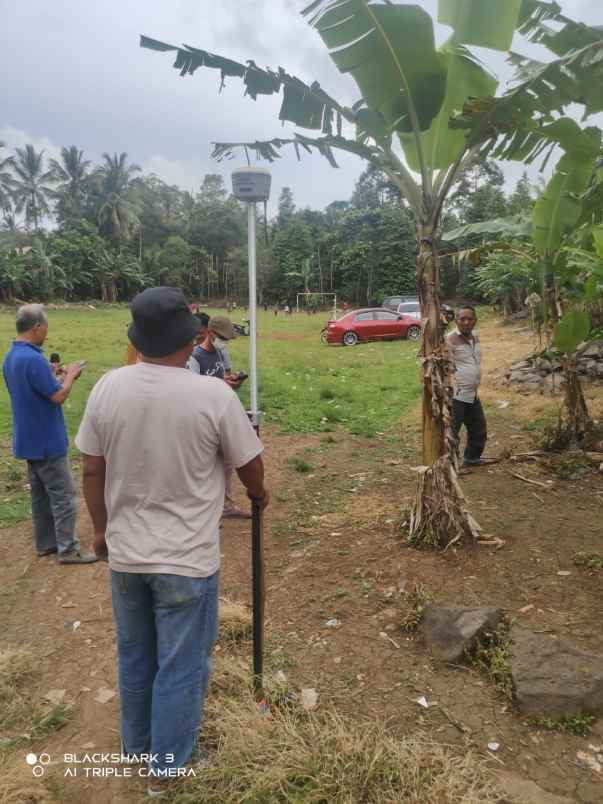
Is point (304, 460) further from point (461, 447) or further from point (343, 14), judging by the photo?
point (343, 14)

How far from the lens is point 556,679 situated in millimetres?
2604

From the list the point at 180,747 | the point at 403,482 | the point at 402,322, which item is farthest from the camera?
the point at 402,322

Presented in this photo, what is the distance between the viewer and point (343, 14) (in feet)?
11.7

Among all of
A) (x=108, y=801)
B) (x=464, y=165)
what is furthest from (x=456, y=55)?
(x=108, y=801)

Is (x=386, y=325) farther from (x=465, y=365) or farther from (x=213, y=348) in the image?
(x=213, y=348)

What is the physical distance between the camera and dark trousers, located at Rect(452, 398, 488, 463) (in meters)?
6.09

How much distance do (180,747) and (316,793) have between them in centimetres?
55

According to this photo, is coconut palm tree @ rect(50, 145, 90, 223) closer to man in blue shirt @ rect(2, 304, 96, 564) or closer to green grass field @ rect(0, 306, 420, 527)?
green grass field @ rect(0, 306, 420, 527)

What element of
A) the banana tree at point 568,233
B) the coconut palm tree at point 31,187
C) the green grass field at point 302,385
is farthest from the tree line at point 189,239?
the banana tree at point 568,233

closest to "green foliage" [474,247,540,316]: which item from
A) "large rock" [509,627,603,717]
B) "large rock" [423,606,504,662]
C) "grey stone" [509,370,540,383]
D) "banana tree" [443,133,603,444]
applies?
"grey stone" [509,370,540,383]

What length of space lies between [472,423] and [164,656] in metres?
4.83

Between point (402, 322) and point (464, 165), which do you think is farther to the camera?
point (402, 322)

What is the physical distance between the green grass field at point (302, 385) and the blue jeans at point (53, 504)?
36.4 inches

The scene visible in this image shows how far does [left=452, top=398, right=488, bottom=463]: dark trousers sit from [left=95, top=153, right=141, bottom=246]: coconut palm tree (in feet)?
161
